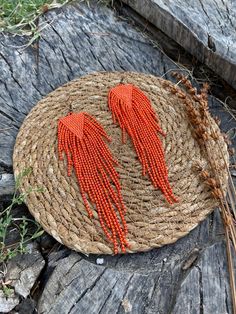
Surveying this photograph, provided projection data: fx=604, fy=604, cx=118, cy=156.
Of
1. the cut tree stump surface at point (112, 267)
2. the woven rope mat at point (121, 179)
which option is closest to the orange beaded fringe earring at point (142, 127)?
the woven rope mat at point (121, 179)

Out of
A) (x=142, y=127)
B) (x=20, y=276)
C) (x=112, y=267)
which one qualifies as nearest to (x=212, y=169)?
(x=142, y=127)

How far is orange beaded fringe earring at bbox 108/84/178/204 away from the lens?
179cm

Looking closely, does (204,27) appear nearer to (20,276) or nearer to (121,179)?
(121,179)

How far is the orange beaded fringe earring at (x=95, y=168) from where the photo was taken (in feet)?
5.65

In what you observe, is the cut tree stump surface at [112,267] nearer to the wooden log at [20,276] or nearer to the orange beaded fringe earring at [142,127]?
the wooden log at [20,276]

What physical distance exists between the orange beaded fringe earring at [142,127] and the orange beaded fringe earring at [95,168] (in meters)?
0.08

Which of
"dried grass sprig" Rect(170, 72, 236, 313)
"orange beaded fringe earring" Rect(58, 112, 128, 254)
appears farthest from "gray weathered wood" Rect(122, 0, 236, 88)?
"orange beaded fringe earring" Rect(58, 112, 128, 254)

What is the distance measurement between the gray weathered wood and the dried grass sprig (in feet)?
0.41

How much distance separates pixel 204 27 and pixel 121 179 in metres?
0.63

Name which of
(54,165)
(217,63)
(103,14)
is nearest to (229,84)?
(217,63)

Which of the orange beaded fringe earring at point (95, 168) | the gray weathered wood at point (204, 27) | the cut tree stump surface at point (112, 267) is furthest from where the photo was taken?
the gray weathered wood at point (204, 27)

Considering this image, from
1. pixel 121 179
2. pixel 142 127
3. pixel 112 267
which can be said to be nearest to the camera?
pixel 112 267

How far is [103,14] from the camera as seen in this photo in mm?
2338

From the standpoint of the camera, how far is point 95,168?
5.98ft
